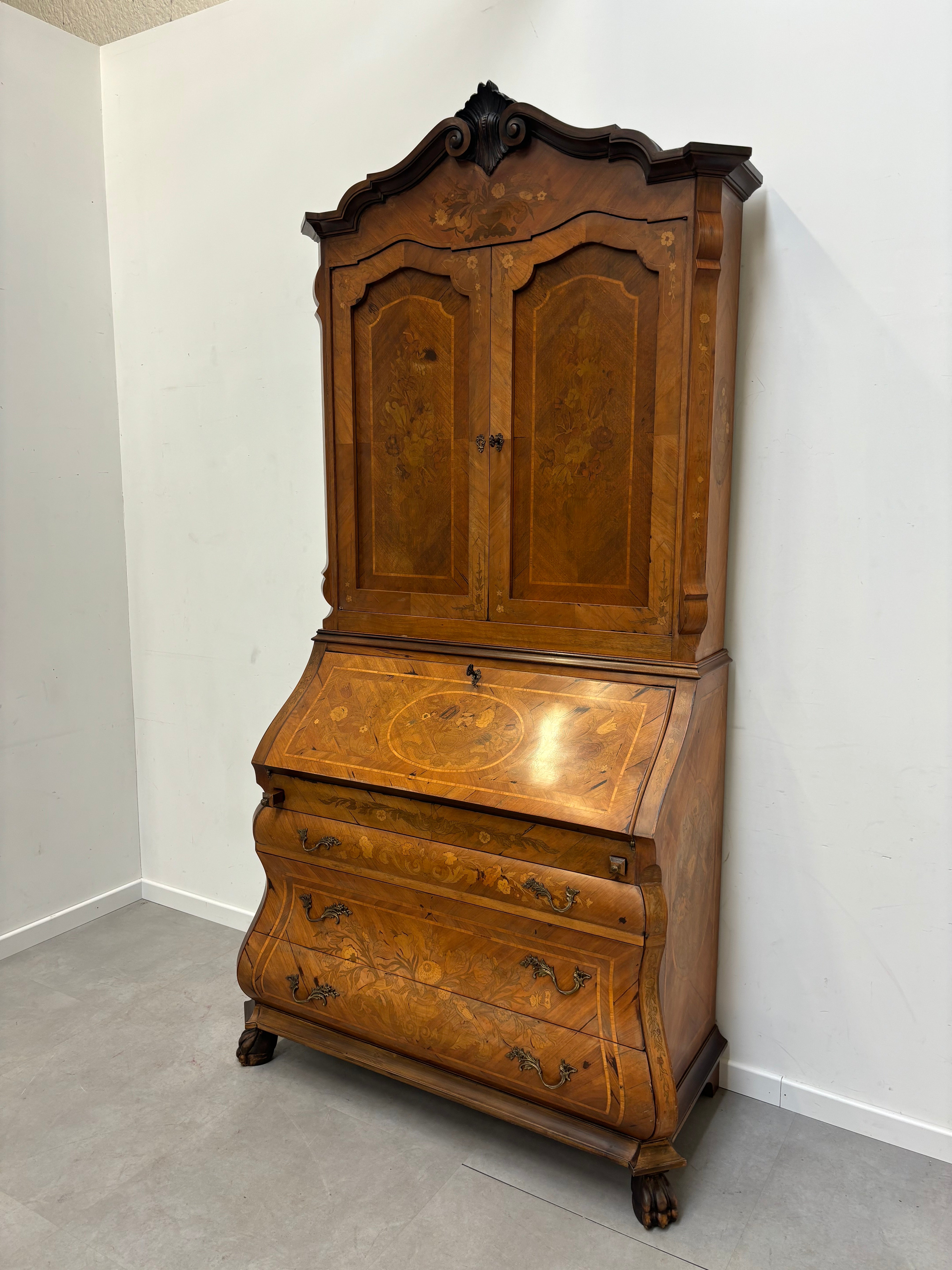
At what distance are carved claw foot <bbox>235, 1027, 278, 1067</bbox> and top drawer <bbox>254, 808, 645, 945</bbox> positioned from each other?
518 mm

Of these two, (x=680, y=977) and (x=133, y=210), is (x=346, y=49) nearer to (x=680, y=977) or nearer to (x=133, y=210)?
(x=133, y=210)

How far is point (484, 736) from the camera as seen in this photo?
1940mm

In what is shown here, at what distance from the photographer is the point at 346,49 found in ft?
8.11

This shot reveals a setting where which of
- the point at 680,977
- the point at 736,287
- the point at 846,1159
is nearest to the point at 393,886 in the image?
the point at 680,977

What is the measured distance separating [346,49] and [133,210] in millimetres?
983

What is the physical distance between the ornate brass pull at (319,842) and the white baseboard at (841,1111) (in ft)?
3.73

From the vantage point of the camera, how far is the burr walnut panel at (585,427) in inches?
72.9

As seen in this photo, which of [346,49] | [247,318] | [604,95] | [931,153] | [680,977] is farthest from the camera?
[247,318]

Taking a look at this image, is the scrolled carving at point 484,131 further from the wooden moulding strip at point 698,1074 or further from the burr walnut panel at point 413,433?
the wooden moulding strip at point 698,1074

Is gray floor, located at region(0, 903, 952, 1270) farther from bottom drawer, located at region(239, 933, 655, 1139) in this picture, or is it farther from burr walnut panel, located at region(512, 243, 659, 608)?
burr walnut panel, located at region(512, 243, 659, 608)

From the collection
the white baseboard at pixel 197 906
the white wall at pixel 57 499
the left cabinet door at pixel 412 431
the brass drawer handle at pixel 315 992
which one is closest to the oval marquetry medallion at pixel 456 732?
the left cabinet door at pixel 412 431

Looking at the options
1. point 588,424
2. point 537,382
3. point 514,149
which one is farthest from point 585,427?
point 514,149

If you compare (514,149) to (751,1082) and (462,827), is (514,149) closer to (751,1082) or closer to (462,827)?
(462,827)

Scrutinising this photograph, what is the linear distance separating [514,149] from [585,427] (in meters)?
0.62
